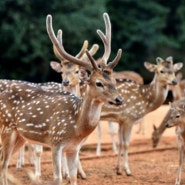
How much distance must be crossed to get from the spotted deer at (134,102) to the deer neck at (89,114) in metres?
3.06

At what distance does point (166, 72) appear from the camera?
11539 mm

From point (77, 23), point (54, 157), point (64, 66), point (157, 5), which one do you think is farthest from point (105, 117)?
point (157, 5)

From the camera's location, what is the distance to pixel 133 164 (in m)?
12.2

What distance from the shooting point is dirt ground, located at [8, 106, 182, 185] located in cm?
1030

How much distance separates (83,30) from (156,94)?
45.6 ft

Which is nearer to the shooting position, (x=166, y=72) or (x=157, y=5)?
(x=166, y=72)

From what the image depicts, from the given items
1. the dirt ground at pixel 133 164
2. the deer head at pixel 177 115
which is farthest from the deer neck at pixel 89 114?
the deer head at pixel 177 115

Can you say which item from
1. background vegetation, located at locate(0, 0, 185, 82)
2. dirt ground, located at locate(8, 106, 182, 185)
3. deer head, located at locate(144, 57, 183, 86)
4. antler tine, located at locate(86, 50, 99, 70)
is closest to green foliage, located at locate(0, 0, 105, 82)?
background vegetation, located at locate(0, 0, 185, 82)

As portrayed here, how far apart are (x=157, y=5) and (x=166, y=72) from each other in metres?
16.9

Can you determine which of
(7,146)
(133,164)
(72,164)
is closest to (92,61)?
(72,164)

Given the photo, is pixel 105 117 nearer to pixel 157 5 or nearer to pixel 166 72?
pixel 166 72

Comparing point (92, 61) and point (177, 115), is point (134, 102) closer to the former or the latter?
point (177, 115)

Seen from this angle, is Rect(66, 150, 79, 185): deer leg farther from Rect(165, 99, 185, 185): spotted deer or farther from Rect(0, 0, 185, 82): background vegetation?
Rect(0, 0, 185, 82): background vegetation

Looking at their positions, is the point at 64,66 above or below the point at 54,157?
above
